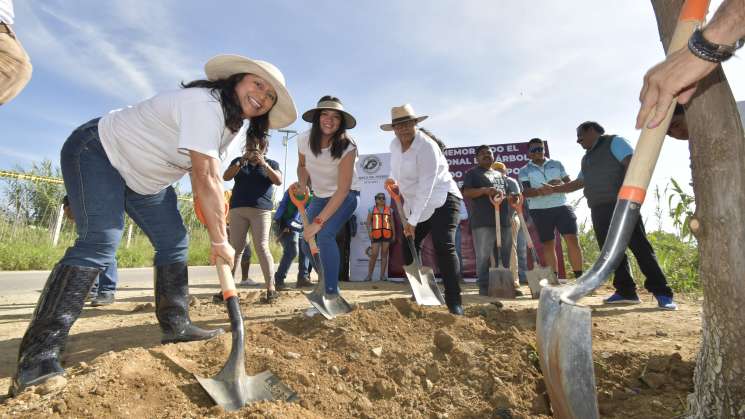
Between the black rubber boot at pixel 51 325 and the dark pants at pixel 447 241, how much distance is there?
2408 mm

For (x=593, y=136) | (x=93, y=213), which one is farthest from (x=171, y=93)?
→ (x=593, y=136)

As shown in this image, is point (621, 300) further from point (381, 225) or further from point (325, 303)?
point (381, 225)

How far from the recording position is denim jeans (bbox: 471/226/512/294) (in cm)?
545

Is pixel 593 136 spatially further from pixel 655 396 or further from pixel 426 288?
pixel 655 396

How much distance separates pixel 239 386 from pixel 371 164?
6681mm

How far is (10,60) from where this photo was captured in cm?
139

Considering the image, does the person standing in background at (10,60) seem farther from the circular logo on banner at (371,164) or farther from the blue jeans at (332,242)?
the circular logo on banner at (371,164)

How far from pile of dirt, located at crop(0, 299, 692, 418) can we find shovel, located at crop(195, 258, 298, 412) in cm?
6

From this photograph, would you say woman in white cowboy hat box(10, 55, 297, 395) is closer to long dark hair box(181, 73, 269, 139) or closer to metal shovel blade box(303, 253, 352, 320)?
long dark hair box(181, 73, 269, 139)

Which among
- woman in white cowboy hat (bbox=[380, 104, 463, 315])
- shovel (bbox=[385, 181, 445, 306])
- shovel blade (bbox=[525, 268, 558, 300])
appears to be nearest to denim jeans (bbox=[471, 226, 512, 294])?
shovel blade (bbox=[525, 268, 558, 300])

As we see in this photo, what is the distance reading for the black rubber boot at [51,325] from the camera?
183cm

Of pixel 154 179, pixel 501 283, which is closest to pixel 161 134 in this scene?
pixel 154 179

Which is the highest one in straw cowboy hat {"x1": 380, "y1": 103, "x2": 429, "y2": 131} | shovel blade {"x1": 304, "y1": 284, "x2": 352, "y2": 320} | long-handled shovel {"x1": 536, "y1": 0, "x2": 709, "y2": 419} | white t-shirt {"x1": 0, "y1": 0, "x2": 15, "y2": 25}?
straw cowboy hat {"x1": 380, "y1": 103, "x2": 429, "y2": 131}

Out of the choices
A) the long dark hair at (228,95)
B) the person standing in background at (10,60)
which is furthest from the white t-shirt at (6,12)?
the long dark hair at (228,95)
